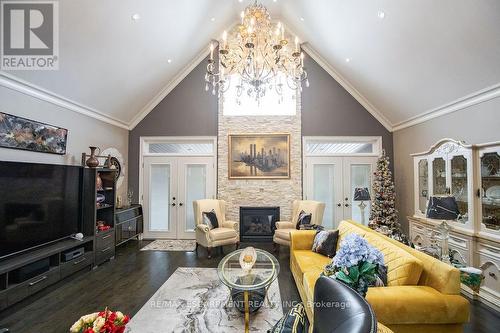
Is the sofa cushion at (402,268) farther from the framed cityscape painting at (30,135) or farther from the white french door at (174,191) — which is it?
the framed cityscape painting at (30,135)

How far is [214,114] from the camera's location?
596cm

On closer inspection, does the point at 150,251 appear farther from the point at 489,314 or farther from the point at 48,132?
the point at 489,314

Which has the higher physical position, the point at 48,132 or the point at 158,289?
the point at 48,132

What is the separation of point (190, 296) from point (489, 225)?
→ 3.96 m

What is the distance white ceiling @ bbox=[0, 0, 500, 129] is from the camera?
10.1 feet

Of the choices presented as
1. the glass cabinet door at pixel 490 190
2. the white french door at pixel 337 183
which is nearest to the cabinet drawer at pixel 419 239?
the glass cabinet door at pixel 490 190

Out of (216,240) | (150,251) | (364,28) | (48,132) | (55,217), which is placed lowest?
(150,251)

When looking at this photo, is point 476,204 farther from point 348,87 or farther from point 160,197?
point 160,197

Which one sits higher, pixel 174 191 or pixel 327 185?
pixel 327 185

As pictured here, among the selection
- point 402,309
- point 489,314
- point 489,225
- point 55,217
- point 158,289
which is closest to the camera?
point 402,309

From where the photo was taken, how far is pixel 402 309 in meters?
1.75

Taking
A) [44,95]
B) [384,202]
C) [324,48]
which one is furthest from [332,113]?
[44,95]

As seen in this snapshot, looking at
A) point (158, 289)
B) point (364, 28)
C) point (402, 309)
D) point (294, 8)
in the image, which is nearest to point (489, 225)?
point (402, 309)

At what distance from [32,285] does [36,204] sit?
1051mm
